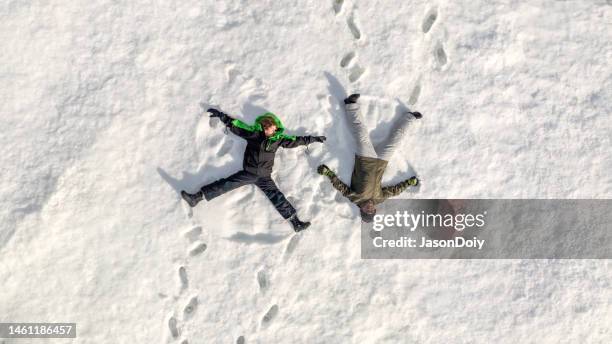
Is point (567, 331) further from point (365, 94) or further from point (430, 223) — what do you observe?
point (365, 94)

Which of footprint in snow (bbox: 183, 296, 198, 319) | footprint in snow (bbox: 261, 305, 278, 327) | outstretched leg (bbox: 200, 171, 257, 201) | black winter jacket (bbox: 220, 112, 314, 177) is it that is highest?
black winter jacket (bbox: 220, 112, 314, 177)

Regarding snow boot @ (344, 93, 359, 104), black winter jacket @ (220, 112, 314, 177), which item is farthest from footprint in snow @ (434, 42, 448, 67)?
black winter jacket @ (220, 112, 314, 177)

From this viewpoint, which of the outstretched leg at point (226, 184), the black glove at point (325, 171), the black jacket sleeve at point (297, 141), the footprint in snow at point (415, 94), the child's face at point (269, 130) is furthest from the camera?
the footprint in snow at point (415, 94)

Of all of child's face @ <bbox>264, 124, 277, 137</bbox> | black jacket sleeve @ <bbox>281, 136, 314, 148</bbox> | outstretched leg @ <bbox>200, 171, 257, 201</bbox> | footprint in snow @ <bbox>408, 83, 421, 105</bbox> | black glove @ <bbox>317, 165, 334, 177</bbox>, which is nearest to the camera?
child's face @ <bbox>264, 124, 277, 137</bbox>

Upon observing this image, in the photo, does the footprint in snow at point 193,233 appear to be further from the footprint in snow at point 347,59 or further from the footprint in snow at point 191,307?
the footprint in snow at point 347,59

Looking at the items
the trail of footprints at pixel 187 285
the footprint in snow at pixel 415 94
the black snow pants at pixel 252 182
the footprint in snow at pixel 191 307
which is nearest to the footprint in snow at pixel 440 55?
the footprint in snow at pixel 415 94

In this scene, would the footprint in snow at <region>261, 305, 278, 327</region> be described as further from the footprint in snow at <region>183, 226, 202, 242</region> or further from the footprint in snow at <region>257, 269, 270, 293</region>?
the footprint in snow at <region>183, 226, 202, 242</region>

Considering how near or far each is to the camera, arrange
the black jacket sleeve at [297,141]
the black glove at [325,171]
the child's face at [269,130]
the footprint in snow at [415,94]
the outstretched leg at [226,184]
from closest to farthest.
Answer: the child's face at [269,130], the black jacket sleeve at [297,141], the outstretched leg at [226,184], the black glove at [325,171], the footprint in snow at [415,94]

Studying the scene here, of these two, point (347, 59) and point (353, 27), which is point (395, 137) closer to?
point (347, 59)
